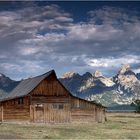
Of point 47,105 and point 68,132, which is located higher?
point 47,105

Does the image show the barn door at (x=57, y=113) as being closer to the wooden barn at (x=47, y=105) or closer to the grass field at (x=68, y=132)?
the wooden barn at (x=47, y=105)

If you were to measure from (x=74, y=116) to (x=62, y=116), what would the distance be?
203cm

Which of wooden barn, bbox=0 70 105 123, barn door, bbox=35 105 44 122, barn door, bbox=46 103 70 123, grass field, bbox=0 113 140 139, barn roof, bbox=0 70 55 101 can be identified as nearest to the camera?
grass field, bbox=0 113 140 139

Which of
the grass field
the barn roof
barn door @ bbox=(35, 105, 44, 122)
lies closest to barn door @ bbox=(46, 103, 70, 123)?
barn door @ bbox=(35, 105, 44, 122)

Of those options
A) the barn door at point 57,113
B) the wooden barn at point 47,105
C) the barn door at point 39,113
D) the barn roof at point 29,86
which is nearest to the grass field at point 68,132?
the wooden barn at point 47,105

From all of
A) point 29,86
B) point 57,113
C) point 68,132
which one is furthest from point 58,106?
point 68,132

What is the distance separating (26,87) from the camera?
6569 centimetres

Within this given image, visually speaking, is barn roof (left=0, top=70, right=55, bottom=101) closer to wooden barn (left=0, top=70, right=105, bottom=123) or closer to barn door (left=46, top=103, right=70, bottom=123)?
wooden barn (left=0, top=70, right=105, bottom=123)

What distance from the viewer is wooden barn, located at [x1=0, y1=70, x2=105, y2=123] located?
60.6 m

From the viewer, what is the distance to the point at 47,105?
205 feet

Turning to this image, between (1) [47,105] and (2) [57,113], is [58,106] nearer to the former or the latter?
(2) [57,113]

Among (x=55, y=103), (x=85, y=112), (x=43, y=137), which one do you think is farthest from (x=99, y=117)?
(x=43, y=137)

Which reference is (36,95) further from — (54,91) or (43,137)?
(43,137)

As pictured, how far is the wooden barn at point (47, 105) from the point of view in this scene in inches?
2387
